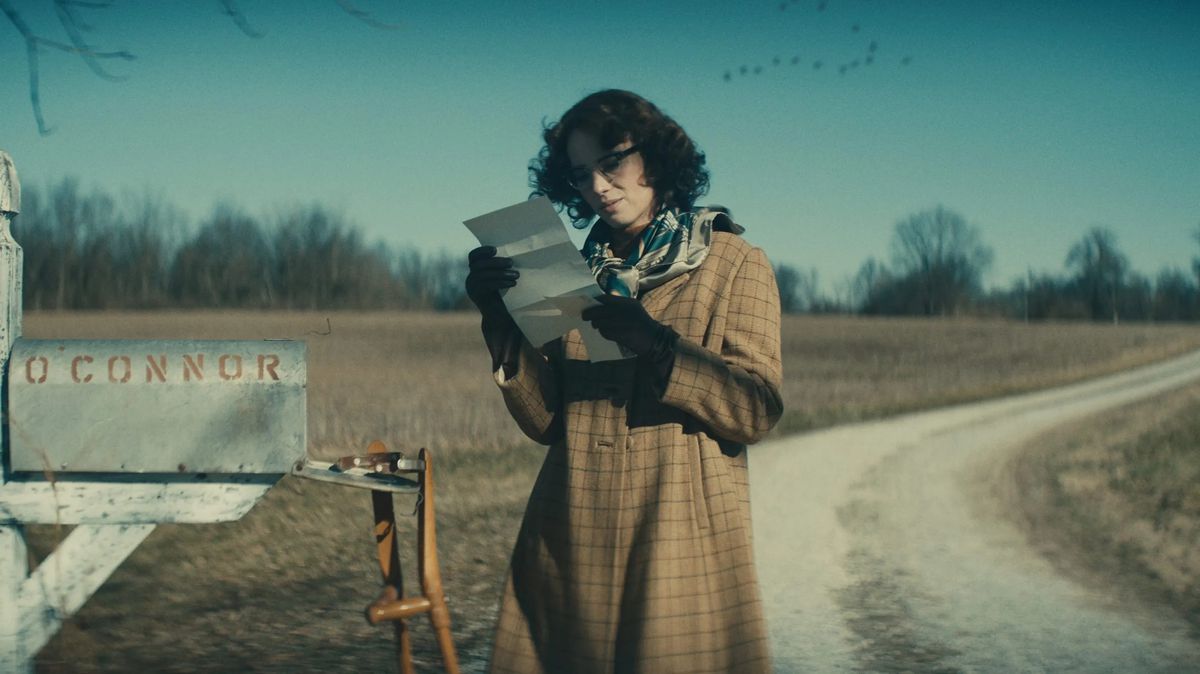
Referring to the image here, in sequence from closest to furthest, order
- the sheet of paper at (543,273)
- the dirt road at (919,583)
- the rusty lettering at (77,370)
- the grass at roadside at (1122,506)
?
1. the sheet of paper at (543,273)
2. the rusty lettering at (77,370)
3. the dirt road at (919,583)
4. the grass at roadside at (1122,506)

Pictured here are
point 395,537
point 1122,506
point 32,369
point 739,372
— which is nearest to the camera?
point 395,537

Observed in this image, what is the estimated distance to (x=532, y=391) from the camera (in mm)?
2572

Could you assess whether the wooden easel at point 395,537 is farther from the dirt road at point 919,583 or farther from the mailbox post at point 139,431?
the dirt road at point 919,583

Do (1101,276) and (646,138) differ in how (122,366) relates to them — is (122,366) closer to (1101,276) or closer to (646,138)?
(646,138)

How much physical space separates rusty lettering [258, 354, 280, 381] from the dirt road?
3.12 metres

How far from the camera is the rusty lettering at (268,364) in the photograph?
94.3 inches

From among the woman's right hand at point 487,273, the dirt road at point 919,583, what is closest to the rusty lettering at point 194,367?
the woman's right hand at point 487,273

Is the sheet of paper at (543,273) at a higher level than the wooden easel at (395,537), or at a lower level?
higher

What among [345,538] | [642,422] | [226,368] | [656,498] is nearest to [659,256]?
[642,422]

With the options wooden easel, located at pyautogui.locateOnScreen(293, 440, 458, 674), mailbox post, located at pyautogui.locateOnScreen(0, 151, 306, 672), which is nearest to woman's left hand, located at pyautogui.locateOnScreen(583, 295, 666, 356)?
wooden easel, located at pyautogui.locateOnScreen(293, 440, 458, 674)

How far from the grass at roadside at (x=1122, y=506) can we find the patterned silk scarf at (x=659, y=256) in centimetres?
416

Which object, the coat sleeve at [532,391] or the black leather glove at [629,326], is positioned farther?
the coat sleeve at [532,391]

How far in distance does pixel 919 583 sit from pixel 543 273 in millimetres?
4949

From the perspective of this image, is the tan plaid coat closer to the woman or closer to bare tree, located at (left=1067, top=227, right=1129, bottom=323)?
the woman
